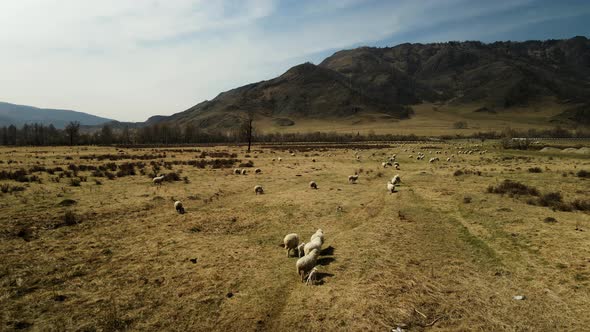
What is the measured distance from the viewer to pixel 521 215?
15.8m

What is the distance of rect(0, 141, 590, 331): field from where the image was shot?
7.69 m

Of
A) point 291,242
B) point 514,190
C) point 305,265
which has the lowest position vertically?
point 305,265

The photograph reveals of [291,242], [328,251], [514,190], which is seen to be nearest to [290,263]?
[291,242]

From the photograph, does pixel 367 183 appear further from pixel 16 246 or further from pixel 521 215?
pixel 16 246

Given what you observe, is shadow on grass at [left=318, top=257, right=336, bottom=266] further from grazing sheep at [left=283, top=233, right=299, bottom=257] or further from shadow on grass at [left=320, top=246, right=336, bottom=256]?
grazing sheep at [left=283, top=233, right=299, bottom=257]

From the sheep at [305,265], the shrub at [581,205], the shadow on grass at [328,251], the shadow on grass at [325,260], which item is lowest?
the shadow on grass at [325,260]

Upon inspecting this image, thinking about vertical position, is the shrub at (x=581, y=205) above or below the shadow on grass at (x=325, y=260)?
above

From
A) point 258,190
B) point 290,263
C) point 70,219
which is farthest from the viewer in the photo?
point 258,190

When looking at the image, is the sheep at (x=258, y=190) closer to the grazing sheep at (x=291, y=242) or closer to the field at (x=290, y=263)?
the field at (x=290, y=263)

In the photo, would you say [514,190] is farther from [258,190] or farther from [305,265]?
[305,265]

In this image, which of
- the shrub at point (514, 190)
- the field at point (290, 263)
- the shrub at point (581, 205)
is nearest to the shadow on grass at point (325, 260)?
the field at point (290, 263)

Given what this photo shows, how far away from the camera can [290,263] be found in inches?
432

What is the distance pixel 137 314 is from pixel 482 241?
12.5 m

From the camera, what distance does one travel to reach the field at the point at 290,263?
7688 mm
